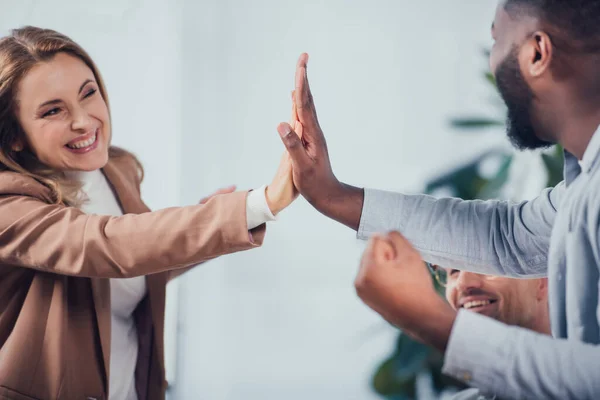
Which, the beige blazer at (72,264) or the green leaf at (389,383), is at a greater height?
the beige blazer at (72,264)

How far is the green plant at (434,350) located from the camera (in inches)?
104

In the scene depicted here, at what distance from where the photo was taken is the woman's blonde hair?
59.4 inches

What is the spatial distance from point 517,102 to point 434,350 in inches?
68.6

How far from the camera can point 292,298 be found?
10.0 ft

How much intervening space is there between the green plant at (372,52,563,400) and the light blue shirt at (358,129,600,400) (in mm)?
1308

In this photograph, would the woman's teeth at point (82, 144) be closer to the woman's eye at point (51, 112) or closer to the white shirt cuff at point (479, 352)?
the woman's eye at point (51, 112)

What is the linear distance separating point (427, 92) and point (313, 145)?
5.94 feet

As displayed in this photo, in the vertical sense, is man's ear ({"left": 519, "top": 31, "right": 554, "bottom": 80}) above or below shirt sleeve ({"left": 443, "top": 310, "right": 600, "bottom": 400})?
above

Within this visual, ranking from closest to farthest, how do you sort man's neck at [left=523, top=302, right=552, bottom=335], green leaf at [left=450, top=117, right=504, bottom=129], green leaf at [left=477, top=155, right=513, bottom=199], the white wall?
1. man's neck at [left=523, top=302, right=552, bottom=335]
2. green leaf at [left=477, top=155, right=513, bottom=199]
3. green leaf at [left=450, top=117, right=504, bottom=129]
4. the white wall

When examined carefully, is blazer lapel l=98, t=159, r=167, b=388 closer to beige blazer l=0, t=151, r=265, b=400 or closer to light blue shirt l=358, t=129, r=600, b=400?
beige blazer l=0, t=151, r=265, b=400

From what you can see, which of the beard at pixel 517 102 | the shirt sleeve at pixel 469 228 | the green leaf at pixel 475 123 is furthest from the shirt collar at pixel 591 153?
the green leaf at pixel 475 123

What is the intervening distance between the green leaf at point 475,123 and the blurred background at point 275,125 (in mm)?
229

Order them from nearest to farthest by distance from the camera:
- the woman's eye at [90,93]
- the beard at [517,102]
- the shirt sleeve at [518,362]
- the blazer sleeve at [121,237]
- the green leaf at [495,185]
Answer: the shirt sleeve at [518,362] → the beard at [517,102] → the blazer sleeve at [121,237] → the woman's eye at [90,93] → the green leaf at [495,185]

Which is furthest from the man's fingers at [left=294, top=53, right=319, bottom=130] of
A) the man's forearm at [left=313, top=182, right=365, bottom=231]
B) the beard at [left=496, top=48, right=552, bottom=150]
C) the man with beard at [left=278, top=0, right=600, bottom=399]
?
the beard at [left=496, top=48, right=552, bottom=150]
